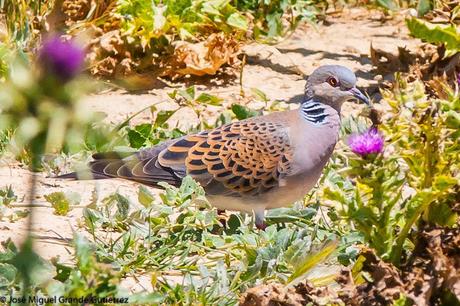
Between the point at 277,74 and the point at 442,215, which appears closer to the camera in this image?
the point at 442,215

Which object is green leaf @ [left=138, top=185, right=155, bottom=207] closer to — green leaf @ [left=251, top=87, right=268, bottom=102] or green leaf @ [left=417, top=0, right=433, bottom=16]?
green leaf @ [left=251, top=87, right=268, bottom=102]

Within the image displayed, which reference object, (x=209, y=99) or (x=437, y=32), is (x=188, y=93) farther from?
(x=437, y=32)

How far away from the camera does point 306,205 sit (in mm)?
5258

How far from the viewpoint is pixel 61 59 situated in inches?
80.8

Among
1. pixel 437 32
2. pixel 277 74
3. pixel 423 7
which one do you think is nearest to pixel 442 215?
pixel 437 32

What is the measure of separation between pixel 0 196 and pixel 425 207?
6.89 ft

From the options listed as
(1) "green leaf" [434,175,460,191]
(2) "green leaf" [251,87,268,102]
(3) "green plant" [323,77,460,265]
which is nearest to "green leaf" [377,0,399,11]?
(2) "green leaf" [251,87,268,102]

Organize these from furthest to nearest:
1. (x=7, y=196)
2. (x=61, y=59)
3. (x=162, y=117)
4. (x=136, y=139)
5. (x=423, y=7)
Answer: (x=423, y=7) → (x=162, y=117) → (x=136, y=139) → (x=7, y=196) → (x=61, y=59)

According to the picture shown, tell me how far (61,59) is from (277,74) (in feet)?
16.3

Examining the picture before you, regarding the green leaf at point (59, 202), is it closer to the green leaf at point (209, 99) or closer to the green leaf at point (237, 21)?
the green leaf at point (209, 99)

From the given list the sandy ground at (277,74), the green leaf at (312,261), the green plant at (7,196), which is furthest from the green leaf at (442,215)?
the green plant at (7,196)

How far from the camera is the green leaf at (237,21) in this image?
22.5 ft

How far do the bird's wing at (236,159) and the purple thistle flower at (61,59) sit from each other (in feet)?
9.51

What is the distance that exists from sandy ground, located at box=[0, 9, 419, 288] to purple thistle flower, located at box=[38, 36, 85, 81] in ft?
8.86
